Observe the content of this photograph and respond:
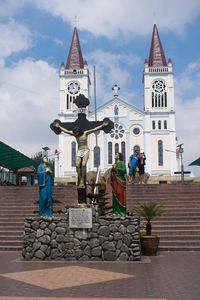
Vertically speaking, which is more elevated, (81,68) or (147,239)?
(81,68)

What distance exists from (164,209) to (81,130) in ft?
18.5

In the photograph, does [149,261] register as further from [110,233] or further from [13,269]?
[13,269]

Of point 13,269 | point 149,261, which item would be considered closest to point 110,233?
point 149,261

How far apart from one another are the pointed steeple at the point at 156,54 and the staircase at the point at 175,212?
53117 millimetres

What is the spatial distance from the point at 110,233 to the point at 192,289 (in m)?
3.50

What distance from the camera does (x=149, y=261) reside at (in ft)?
31.8

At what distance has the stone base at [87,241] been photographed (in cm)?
984

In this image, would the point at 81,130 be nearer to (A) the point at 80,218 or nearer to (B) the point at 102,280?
(A) the point at 80,218

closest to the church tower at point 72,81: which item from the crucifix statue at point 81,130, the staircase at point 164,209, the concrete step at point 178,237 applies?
the staircase at point 164,209

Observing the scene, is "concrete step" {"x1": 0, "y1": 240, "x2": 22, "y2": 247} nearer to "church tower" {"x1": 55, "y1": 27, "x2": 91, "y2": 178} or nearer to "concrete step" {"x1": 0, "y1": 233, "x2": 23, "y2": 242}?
"concrete step" {"x1": 0, "y1": 233, "x2": 23, "y2": 242}

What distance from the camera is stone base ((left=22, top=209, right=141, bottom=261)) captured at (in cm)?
984

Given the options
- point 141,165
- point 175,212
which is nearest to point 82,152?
point 175,212

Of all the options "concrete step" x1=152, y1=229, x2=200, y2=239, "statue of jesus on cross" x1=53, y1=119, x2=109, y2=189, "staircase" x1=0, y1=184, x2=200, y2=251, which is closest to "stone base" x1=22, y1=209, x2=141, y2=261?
"statue of jesus on cross" x1=53, y1=119, x2=109, y2=189

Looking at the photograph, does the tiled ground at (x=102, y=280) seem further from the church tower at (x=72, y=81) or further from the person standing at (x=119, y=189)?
the church tower at (x=72, y=81)
